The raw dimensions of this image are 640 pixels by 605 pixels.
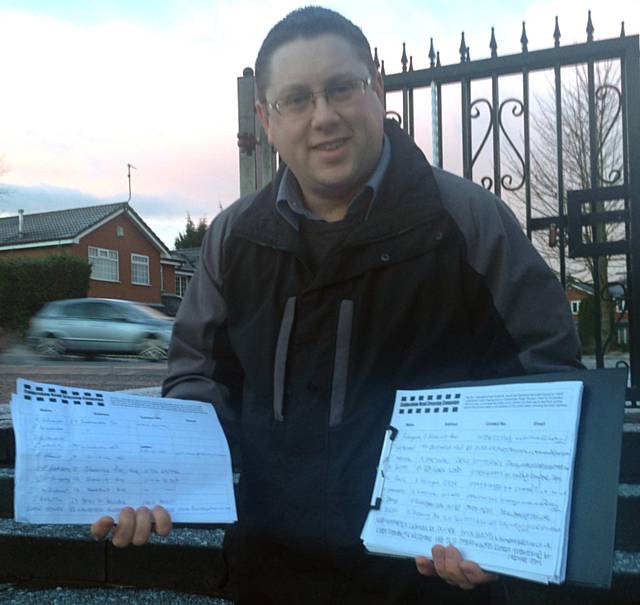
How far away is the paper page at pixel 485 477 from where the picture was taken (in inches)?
46.6

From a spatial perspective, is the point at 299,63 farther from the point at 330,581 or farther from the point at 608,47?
the point at 608,47

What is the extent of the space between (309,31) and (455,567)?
A: 1.13 meters

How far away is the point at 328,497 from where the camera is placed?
1528mm

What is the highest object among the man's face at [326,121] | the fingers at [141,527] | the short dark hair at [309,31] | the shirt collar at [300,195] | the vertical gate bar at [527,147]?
the vertical gate bar at [527,147]

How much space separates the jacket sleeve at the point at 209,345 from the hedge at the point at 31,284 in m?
26.7

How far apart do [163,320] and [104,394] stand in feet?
54.3

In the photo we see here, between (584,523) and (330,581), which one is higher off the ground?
(584,523)

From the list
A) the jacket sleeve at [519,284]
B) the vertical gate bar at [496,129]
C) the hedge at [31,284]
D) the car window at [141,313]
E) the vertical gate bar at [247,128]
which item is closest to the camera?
the jacket sleeve at [519,284]

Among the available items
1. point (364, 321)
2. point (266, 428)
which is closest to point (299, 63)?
point (364, 321)

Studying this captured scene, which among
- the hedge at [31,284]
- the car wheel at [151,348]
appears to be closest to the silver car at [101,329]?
the car wheel at [151,348]

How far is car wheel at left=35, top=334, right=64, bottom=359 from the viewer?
18328 mm

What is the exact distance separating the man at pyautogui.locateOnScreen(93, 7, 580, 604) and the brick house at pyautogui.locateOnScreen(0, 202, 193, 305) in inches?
1235

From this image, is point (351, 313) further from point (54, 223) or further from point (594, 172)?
point (54, 223)

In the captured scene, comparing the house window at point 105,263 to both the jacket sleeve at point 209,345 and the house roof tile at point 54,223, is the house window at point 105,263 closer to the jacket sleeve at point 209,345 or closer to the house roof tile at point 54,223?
the house roof tile at point 54,223
